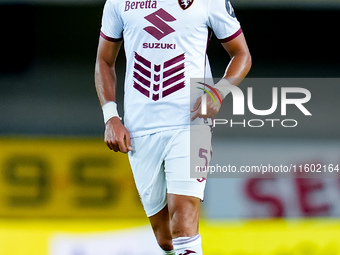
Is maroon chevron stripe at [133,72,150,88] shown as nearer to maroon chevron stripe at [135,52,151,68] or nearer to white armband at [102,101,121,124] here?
maroon chevron stripe at [135,52,151,68]

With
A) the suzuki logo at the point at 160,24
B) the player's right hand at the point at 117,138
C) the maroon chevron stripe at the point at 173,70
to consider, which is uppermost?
the suzuki logo at the point at 160,24

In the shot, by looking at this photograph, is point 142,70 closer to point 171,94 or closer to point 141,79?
point 141,79

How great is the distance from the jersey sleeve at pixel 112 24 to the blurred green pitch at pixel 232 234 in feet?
5.44

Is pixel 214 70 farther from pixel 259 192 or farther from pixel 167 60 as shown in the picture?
pixel 167 60

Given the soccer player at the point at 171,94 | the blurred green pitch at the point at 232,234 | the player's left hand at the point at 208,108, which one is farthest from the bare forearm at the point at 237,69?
the blurred green pitch at the point at 232,234

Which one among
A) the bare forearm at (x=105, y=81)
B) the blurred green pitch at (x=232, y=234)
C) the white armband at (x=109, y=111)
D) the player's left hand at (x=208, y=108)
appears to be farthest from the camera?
the blurred green pitch at (x=232, y=234)

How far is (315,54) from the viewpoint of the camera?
599 centimetres

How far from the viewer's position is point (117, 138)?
8.79ft

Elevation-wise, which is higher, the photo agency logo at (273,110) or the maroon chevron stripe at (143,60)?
the maroon chevron stripe at (143,60)

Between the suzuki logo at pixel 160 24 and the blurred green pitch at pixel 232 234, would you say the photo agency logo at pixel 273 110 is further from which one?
the suzuki logo at pixel 160 24

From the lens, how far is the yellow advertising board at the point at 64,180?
4.68 m

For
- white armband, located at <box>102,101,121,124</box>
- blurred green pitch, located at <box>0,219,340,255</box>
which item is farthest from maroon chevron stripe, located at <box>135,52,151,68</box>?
blurred green pitch, located at <box>0,219,340,255</box>

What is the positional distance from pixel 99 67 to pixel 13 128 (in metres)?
2.78

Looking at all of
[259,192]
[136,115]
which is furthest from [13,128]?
[136,115]
